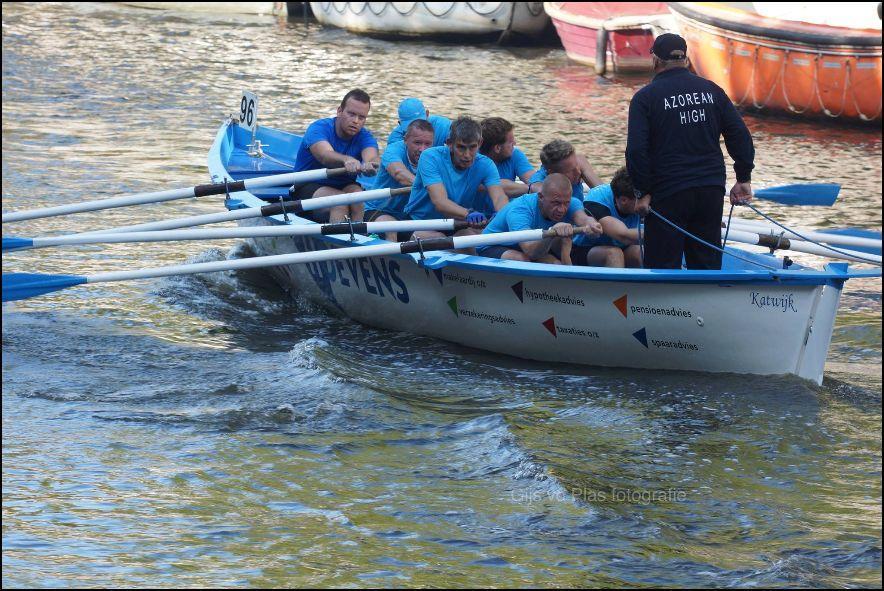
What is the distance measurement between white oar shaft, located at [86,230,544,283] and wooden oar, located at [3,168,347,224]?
4.61 ft

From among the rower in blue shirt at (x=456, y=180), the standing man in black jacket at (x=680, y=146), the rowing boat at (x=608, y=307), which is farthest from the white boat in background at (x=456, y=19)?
the standing man in black jacket at (x=680, y=146)

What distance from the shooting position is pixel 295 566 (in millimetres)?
5293

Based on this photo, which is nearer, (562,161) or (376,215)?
(562,161)

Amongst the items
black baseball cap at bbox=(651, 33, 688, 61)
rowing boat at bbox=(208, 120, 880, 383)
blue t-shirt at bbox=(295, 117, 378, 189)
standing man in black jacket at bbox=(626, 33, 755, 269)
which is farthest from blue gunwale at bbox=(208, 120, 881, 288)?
black baseball cap at bbox=(651, 33, 688, 61)

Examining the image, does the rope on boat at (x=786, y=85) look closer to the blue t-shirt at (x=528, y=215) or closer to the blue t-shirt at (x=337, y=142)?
the blue t-shirt at (x=337, y=142)

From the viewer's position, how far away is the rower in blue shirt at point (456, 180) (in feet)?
27.0

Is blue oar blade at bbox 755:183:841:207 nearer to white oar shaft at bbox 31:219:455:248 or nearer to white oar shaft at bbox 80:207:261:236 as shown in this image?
white oar shaft at bbox 31:219:455:248

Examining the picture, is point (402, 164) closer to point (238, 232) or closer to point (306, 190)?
point (306, 190)

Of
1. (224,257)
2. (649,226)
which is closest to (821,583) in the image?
(649,226)

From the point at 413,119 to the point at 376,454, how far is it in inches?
157

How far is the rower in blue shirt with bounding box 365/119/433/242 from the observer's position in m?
9.02

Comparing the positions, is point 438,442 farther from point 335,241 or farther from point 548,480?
point 335,241

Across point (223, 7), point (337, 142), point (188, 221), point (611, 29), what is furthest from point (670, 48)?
point (223, 7)

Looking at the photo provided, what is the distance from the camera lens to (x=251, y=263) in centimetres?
802
